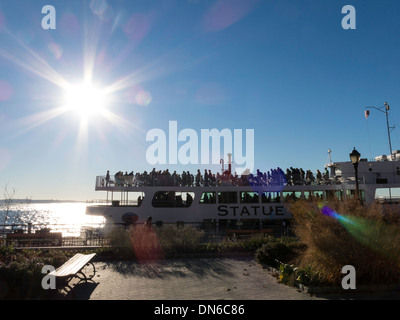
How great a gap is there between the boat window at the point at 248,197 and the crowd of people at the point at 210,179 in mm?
779

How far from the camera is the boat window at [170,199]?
81.1 ft

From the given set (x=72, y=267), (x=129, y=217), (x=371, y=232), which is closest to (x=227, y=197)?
(x=129, y=217)

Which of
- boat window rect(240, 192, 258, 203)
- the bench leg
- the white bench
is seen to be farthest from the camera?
boat window rect(240, 192, 258, 203)

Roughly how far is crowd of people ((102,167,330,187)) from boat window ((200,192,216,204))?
0.76 meters

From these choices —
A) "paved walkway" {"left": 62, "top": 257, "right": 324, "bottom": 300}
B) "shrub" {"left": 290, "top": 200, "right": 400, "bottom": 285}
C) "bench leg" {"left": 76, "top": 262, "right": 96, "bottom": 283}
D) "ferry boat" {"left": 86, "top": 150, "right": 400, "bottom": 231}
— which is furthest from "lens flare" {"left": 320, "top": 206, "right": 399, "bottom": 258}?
"ferry boat" {"left": 86, "top": 150, "right": 400, "bottom": 231}

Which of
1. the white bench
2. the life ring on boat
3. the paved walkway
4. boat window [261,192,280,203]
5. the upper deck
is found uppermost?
the upper deck

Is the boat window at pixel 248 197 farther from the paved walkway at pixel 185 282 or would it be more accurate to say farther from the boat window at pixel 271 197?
the paved walkway at pixel 185 282

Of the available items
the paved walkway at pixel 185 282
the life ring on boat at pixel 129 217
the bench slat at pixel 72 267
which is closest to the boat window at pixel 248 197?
the life ring on boat at pixel 129 217

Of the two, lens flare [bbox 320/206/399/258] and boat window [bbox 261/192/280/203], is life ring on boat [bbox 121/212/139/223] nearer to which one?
boat window [bbox 261/192/280/203]

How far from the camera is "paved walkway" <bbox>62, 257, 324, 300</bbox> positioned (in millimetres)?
7523
